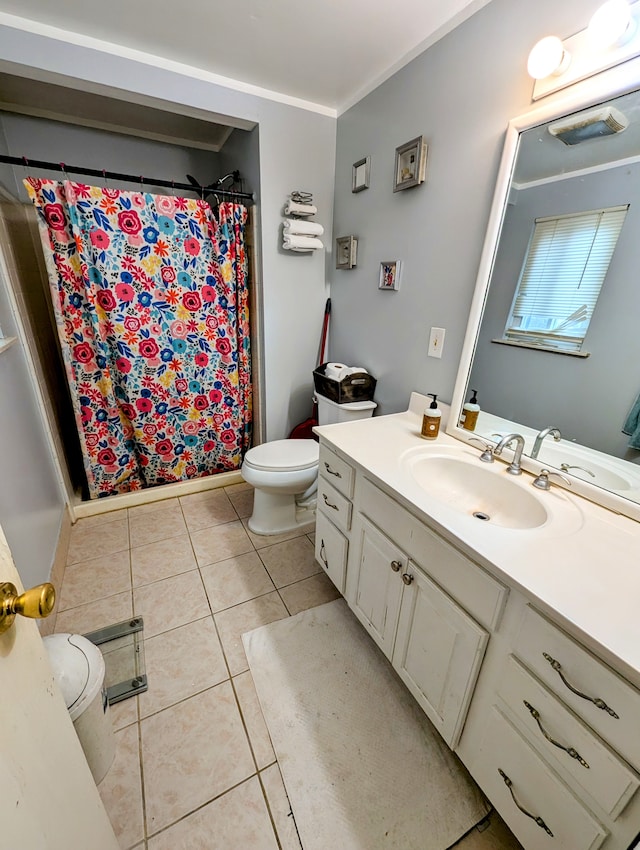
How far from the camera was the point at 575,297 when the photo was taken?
1.03 meters

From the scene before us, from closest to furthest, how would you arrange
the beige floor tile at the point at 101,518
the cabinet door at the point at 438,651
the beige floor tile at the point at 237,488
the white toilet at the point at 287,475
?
the cabinet door at the point at 438,651, the white toilet at the point at 287,475, the beige floor tile at the point at 101,518, the beige floor tile at the point at 237,488

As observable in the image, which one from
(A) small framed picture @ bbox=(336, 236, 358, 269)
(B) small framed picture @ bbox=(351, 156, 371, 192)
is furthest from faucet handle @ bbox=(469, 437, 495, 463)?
(B) small framed picture @ bbox=(351, 156, 371, 192)

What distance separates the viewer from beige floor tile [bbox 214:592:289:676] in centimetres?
136

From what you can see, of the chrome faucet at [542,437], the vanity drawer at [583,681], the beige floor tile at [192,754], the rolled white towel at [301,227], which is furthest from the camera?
the rolled white towel at [301,227]

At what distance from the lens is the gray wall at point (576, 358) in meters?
0.93

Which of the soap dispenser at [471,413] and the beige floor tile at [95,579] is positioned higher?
the soap dispenser at [471,413]

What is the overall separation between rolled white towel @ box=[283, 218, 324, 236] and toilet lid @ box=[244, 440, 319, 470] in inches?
46.2

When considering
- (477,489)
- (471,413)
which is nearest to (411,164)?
(471,413)

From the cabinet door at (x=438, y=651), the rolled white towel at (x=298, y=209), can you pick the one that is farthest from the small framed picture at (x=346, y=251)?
the cabinet door at (x=438, y=651)

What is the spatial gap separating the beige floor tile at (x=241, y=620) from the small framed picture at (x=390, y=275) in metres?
1.55

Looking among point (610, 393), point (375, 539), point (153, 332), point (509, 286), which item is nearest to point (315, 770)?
point (375, 539)

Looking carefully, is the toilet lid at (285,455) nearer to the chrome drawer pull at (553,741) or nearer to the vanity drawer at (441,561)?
the vanity drawer at (441,561)

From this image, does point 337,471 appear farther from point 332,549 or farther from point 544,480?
point 544,480

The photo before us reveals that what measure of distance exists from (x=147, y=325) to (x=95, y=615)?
145 centimetres
